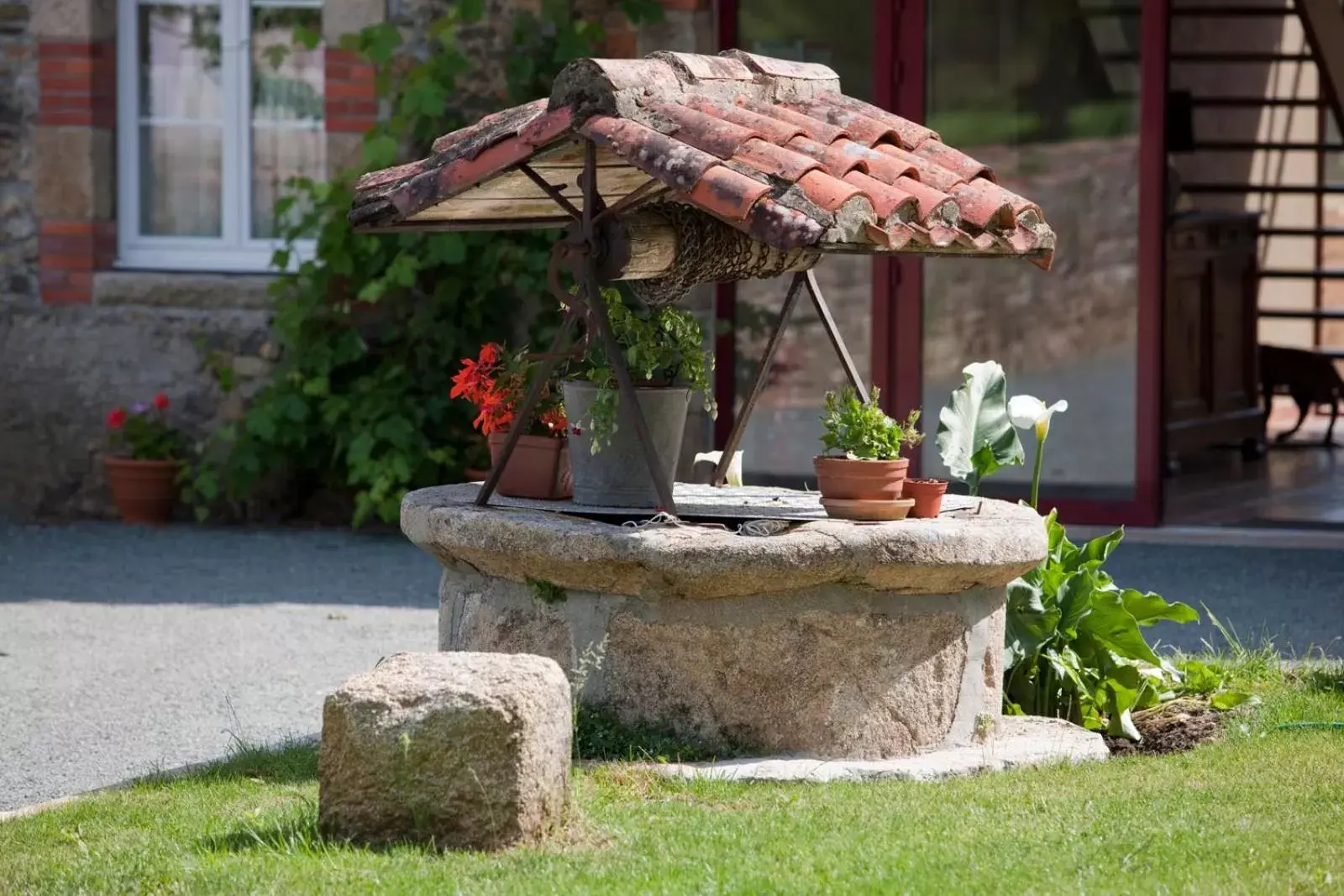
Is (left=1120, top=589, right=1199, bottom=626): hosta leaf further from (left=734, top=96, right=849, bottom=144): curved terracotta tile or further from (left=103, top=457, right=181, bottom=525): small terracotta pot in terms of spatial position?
(left=103, top=457, right=181, bottom=525): small terracotta pot

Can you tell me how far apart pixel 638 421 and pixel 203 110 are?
558 cm

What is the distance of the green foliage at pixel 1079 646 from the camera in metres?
5.12

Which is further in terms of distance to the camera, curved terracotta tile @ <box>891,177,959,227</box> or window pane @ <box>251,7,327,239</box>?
window pane @ <box>251,7,327,239</box>

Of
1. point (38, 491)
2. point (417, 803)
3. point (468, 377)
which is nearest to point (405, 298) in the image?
point (38, 491)

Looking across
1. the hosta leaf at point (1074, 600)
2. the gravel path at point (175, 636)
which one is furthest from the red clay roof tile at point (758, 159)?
the gravel path at point (175, 636)

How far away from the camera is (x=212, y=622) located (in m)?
6.93

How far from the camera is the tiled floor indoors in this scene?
8.77 meters

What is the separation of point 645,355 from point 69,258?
521 centimetres

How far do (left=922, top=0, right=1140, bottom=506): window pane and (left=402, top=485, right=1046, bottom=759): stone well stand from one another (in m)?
3.98

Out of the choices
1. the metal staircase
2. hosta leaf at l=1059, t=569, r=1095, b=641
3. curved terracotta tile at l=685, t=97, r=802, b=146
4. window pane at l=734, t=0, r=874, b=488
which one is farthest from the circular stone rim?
the metal staircase

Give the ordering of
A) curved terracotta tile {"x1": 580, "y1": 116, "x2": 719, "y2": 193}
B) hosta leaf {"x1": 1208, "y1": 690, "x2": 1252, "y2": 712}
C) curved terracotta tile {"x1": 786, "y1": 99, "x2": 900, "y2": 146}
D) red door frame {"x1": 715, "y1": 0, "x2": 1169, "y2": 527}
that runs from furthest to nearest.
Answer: red door frame {"x1": 715, "y1": 0, "x2": 1169, "y2": 527}
hosta leaf {"x1": 1208, "y1": 690, "x2": 1252, "y2": 712}
curved terracotta tile {"x1": 786, "y1": 99, "x2": 900, "y2": 146}
curved terracotta tile {"x1": 580, "y1": 116, "x2": 719, "y2": 193}

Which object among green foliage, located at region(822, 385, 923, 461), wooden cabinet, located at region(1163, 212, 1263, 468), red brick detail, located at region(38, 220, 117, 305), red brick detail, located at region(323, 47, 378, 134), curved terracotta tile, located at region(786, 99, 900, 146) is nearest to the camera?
green foliage, located at region(822, 385, 923, 461)

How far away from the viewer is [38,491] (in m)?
9.34

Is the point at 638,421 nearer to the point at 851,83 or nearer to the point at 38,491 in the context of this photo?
the point at 851,83
